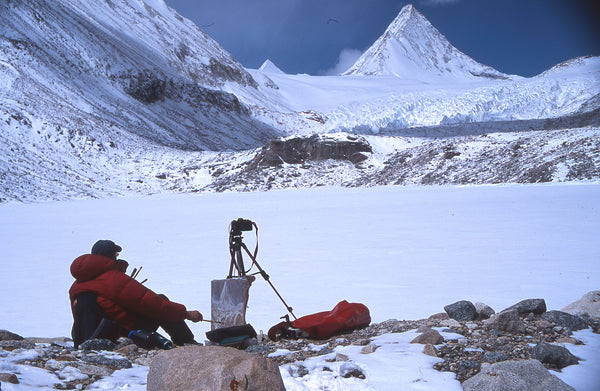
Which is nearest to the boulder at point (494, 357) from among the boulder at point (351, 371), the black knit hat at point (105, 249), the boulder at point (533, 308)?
the boulder at point (351, 371)

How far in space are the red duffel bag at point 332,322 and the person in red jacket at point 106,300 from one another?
2.85ft

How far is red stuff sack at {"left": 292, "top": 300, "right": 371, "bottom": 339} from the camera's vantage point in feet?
12.5

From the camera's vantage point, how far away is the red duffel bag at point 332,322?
150 inches

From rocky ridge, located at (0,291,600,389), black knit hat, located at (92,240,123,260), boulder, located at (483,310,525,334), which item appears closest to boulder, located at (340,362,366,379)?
rocky ridge, located at (0,291,600,389)

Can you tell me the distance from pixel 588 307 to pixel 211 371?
10.6 feet

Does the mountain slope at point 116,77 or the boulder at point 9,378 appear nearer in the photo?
the boulder at point 9,378

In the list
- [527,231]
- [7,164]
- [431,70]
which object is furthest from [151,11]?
[527,231]

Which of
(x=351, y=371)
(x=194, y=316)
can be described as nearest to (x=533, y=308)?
(x=351, y=371)

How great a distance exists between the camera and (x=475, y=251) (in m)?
7.76

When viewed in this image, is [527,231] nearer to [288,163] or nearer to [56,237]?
[56,237]

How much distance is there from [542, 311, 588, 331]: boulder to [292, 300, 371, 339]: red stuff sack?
1.44m

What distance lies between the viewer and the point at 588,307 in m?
3.81

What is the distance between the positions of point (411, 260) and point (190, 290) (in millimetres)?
3432

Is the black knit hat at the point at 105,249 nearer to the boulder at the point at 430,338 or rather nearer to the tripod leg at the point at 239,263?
the tripod leg at the point at 239,263
